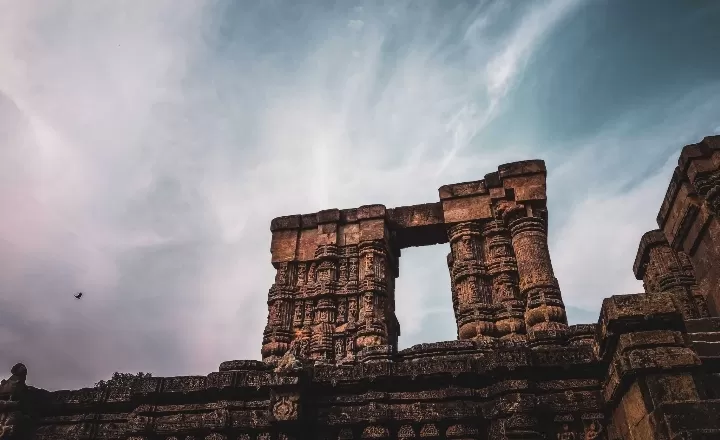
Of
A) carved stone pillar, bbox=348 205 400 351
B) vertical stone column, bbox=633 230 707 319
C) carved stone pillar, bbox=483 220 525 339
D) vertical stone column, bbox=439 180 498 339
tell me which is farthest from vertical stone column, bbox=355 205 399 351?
vertical stone column, bbox=633 230 707 319

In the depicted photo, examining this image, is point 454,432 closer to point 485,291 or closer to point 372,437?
point 372,437

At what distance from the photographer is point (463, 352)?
28.5 ft

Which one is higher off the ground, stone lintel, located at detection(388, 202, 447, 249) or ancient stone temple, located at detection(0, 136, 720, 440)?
stone lintel, located at detection(388, 202, 447, 249)

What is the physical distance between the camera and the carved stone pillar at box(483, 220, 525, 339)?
1000 cm

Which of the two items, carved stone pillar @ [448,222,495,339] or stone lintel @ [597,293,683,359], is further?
carved stone pillar @ [448,222,495,339]

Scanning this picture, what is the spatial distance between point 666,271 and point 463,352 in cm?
540

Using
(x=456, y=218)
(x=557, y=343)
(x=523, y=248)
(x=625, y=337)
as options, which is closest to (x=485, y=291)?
(x=523, y=248)

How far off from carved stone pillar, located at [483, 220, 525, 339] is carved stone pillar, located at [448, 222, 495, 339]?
0.15m

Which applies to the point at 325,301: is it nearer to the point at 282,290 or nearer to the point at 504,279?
the point at 282,290

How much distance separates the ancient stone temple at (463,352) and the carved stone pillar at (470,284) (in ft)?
0.10

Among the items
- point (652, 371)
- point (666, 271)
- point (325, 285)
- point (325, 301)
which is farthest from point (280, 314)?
point (666, 271)

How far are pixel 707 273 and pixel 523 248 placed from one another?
3062 mm

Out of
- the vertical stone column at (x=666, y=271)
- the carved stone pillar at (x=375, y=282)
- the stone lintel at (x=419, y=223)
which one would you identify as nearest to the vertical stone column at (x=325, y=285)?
the carved stone pillar at (x=375, y=282)

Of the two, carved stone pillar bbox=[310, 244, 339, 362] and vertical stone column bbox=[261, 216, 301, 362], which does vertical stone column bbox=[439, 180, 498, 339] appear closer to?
carved stone pillar bbox=[310, 244, 339, 362]
